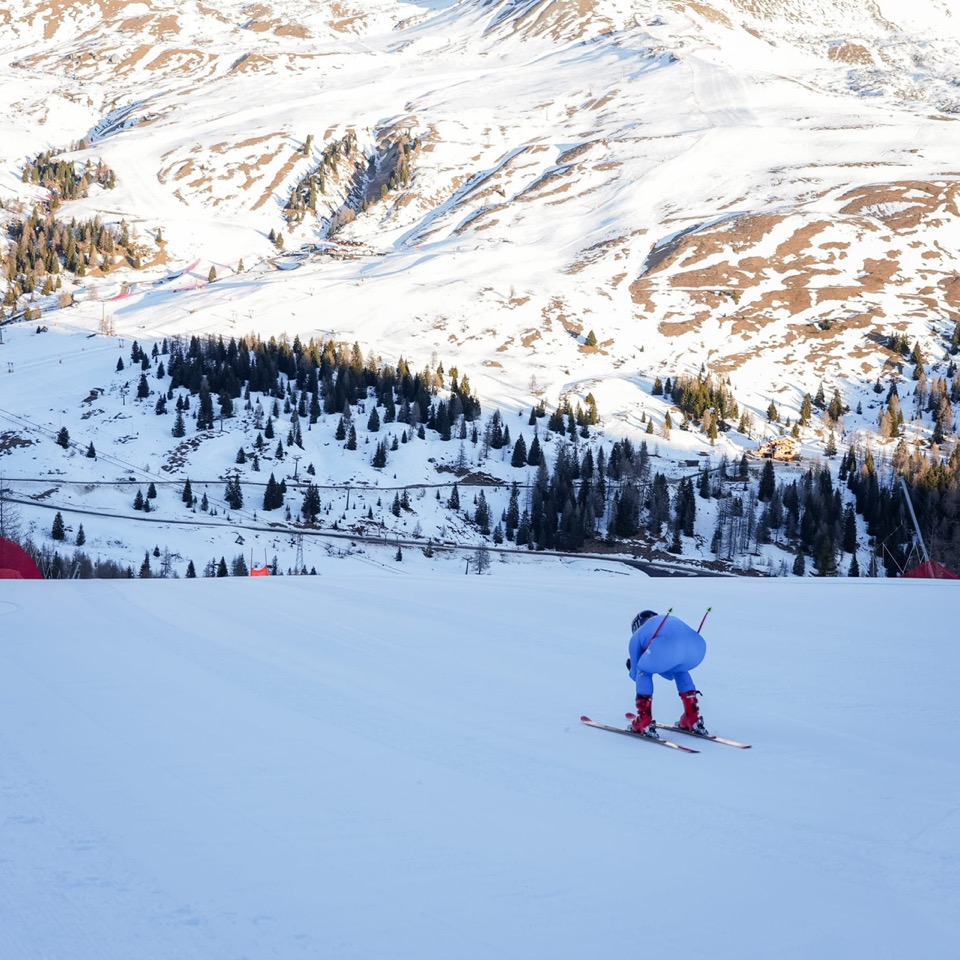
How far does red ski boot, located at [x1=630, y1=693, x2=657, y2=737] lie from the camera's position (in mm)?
9195

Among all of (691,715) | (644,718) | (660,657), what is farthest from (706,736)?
(660,657)

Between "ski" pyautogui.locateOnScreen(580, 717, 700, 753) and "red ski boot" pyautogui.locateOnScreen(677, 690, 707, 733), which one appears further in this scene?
"red ski boot" pyautogui.locateOnScreen(677, 690, 707, 733)

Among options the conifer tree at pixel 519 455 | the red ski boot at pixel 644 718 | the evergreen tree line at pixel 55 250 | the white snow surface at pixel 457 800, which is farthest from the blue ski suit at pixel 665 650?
the evergreen tree line at pixel 55 250

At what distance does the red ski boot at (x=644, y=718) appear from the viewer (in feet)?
30.2

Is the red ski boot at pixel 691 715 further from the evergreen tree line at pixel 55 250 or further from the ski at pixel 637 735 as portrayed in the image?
the evergreen tree line at pixel 55 250

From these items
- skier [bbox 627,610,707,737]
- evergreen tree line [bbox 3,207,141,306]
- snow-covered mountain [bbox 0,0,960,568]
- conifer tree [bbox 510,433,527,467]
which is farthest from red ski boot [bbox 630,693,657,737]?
evergreen tree line [bbox 3,207,141,306]

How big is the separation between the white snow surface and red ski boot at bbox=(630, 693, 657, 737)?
241 millimetres

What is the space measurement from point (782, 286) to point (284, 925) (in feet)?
471

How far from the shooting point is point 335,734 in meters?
8.95

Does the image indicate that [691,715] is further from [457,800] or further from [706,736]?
[457,800]

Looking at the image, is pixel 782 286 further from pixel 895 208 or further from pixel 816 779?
pixel 816 779

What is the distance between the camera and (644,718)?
30.3 feet

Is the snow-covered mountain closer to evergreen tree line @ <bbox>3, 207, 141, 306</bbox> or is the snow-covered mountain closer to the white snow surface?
evergreen tree line @ <bbox>3, 207, 141, 306</bbox>

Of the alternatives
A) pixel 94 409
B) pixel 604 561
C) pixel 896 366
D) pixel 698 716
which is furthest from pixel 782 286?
pixel 698 716
